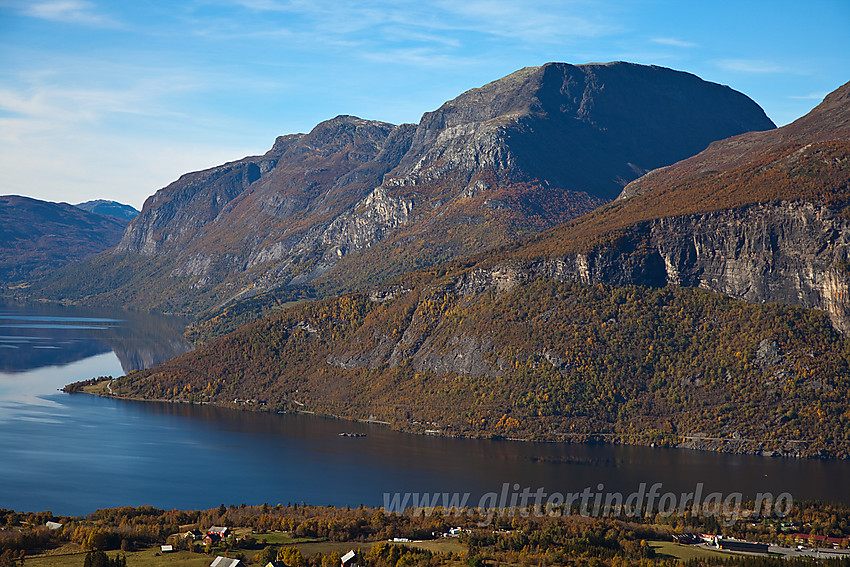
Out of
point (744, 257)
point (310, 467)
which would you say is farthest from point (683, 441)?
point (310, 467)

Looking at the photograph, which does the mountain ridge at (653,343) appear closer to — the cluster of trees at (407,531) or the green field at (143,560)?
the cluster of trees at (407,531)

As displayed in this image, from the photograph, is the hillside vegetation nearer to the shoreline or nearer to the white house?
the shoreline

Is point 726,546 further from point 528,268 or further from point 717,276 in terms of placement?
point 528,268

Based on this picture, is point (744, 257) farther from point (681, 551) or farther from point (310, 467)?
point (681, 551)

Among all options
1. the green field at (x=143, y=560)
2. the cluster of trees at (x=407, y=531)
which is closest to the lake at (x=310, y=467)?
the cluster of trees at (x=407, y=531)

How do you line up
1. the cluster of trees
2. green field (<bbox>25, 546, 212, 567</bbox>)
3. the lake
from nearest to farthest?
green field (<bbox>25, 546, 212, 567</bbox>), the cluster of trees, the lake

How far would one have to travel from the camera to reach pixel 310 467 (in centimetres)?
13538

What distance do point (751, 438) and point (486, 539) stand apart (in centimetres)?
7351

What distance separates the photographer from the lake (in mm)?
119250

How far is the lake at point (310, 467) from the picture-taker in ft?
391

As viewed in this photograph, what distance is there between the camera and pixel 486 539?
91625 mm

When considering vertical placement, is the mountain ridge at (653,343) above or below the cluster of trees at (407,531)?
above

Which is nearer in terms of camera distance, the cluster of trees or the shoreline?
the cluster of trees

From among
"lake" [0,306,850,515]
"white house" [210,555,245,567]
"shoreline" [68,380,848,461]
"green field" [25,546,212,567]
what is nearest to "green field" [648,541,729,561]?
"lake" [0,306,850,515]
